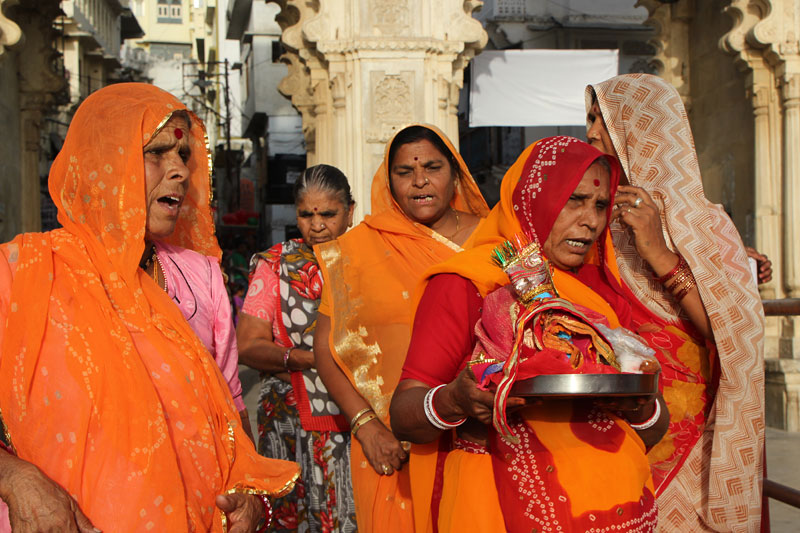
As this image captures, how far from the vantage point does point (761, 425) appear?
→ 2.54 meters

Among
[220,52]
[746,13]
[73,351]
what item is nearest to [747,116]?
[746,13]

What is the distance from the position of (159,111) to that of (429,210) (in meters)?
1.20

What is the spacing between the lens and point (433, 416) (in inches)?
78.8

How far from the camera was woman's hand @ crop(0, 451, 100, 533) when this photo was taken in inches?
66.1

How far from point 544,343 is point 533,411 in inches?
11.1

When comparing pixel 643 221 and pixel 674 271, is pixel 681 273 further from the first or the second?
pixel 643 221

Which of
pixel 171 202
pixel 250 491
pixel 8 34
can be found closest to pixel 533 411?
pixel 250 491

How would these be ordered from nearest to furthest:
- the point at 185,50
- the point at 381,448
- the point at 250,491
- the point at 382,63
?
the point at 250,491
the point at 381,448
the point at 382,63
the point at 185,50

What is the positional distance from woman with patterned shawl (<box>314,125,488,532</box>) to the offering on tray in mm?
1023

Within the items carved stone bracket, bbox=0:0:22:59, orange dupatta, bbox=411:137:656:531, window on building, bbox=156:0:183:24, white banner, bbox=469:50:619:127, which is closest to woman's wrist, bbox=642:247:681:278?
orange dupatta, bbox=411:137:656:531

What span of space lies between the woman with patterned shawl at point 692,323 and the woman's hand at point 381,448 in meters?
0.79

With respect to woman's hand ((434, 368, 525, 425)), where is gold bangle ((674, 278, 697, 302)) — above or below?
above

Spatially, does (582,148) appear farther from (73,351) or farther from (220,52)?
(220,52)

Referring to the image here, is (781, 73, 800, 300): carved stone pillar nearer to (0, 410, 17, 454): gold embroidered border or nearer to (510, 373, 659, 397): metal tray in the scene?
(510, 373, 659, 397): metal tray
